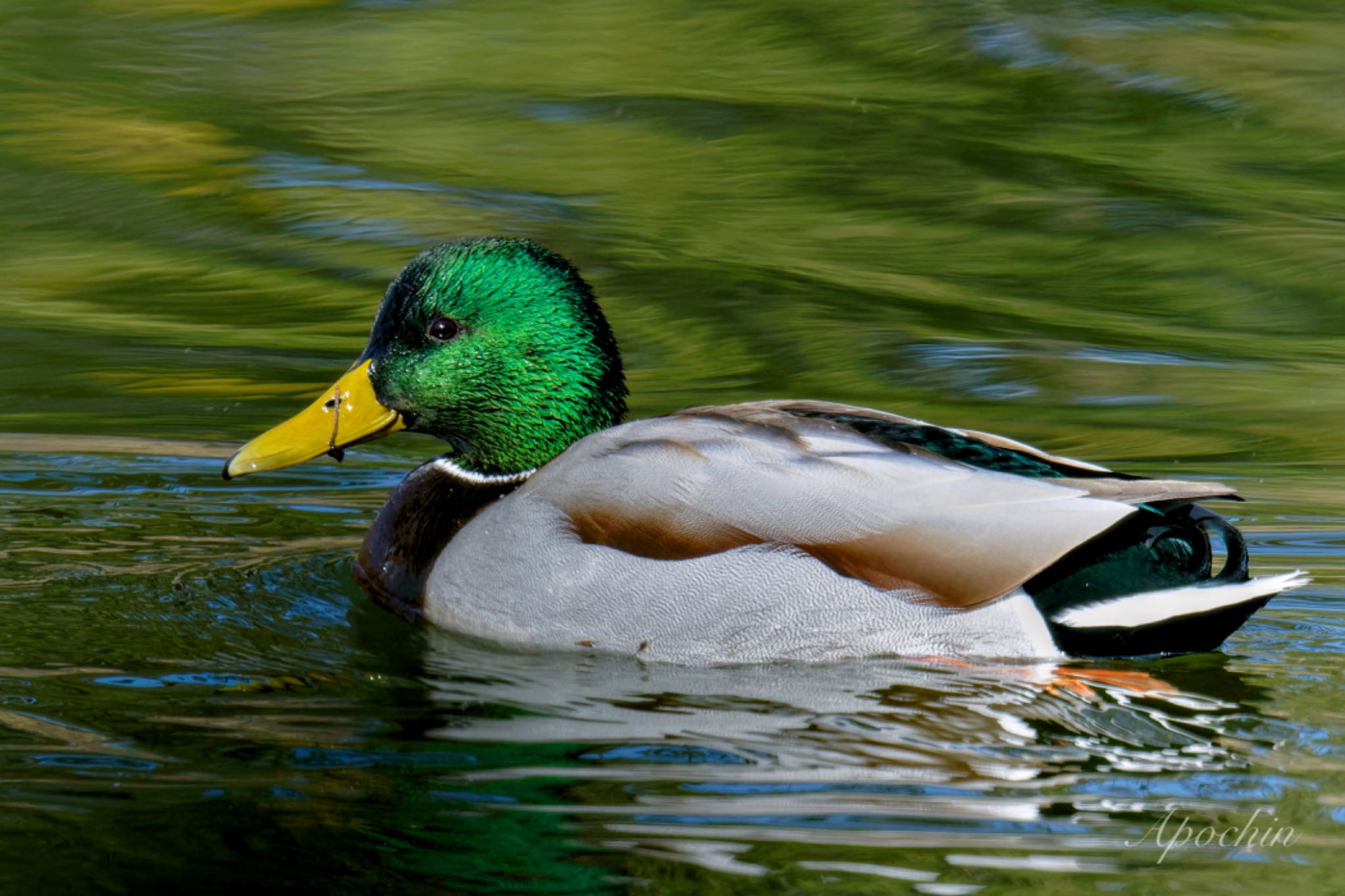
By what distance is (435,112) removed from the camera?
13148mm

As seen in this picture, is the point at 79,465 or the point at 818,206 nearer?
the point at 79,465

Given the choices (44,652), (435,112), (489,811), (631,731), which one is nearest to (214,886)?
(489,811)

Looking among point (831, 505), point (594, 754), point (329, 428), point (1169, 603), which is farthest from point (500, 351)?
point (1169, 603)

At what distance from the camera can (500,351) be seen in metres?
5.68

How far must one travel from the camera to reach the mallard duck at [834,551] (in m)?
4.83

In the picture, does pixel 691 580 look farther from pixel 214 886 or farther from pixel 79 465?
pixel 79 465

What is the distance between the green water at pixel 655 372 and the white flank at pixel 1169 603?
0.61ft

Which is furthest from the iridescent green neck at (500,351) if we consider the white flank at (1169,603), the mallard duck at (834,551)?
the white flank at (1169,603)

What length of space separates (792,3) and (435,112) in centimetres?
326

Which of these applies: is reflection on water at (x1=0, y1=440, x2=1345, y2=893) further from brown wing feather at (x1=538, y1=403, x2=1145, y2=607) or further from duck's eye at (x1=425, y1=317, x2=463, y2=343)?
duck's eye at (x1=425, y1=317, x2=463, y2=343)

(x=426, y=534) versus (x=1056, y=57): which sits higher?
(x=1056, y=57)

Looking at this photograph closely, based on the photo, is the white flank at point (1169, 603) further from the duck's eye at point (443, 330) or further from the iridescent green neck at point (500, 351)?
the duck's eye at point (443, 330)

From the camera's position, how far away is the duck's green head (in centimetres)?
562

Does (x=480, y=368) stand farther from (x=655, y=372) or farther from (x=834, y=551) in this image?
(x=655, y=372)
